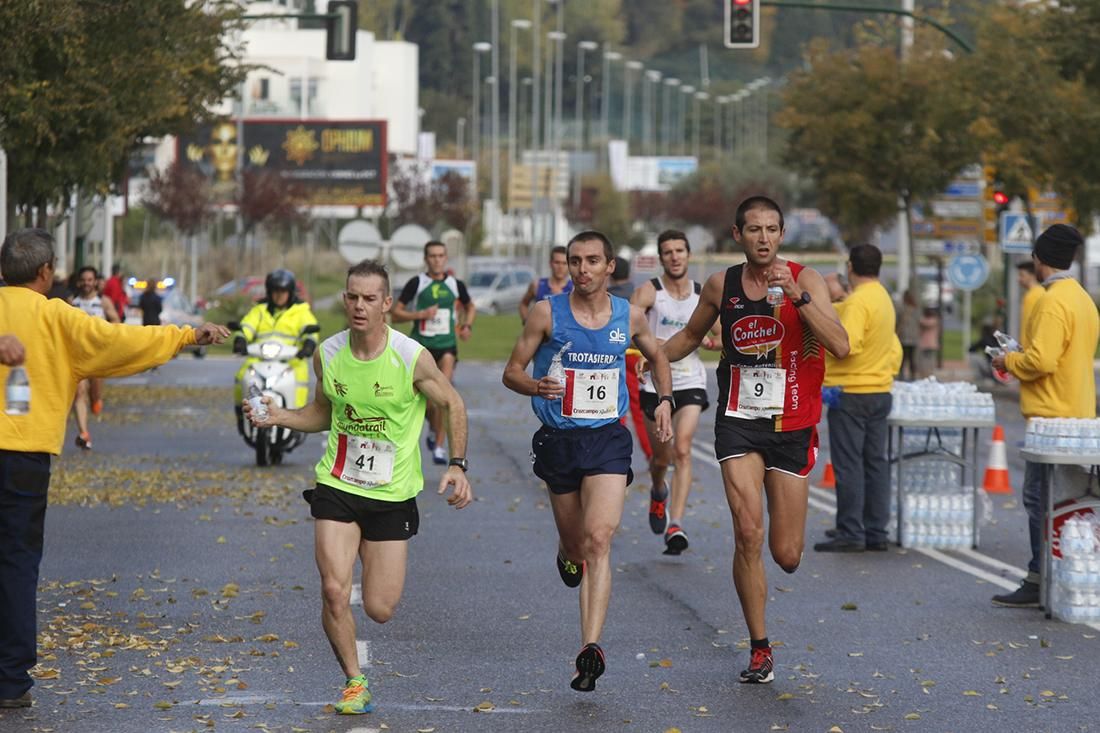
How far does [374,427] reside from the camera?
871 cm

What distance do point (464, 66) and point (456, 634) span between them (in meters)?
175

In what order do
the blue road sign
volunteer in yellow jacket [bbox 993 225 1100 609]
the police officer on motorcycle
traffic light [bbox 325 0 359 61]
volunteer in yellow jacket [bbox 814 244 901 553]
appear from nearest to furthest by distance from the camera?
volunteer in yellow jacket [bbox 993 225 1100 609] < volunteer in yellow jacket [bbox 814 244 901 553] < the police officer on motorcycle < traffic light [bbox 325 0 359 61] < the blue road sign

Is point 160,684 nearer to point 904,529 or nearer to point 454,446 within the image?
point 454,446

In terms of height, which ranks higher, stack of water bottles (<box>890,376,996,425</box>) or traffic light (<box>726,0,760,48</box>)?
traffic light (<box>726,0,760,48</box>)

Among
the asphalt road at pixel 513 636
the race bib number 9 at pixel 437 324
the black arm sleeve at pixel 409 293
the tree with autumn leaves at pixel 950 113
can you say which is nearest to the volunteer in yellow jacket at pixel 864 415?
the asphalt road at pixel 513 636

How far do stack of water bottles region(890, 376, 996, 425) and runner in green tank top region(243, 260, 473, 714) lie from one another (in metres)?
5.80

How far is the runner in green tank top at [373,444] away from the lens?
8.64m

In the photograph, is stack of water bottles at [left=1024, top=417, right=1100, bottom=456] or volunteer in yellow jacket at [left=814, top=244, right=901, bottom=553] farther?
volunteer in yellow jacket at [left=814, top=244, right=901, bottom=553]

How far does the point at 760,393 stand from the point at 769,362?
0.46 ft

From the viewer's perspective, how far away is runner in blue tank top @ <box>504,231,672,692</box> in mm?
9492

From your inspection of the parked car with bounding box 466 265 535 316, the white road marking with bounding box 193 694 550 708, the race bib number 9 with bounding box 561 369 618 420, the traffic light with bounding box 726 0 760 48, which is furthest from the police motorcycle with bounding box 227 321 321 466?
the parked car with bounding box 466 265 535 316

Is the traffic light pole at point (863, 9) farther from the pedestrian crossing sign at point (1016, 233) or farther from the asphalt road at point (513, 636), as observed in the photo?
the asphalt road at point (513, 636)

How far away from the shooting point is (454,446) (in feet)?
29.0

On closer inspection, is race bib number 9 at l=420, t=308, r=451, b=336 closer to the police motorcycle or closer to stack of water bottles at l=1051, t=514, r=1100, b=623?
the police motorcycle
